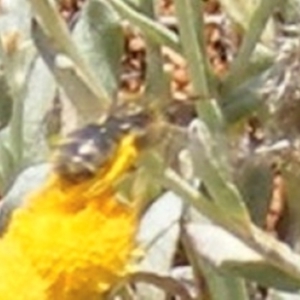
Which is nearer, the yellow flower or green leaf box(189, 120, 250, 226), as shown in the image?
the yellow flower

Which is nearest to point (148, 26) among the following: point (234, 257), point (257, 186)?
point (257, 186)

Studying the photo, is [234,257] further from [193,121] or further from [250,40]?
[250,40]

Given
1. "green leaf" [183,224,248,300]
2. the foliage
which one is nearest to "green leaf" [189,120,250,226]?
the foliage

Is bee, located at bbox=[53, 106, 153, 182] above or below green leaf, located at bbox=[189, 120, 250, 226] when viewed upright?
above

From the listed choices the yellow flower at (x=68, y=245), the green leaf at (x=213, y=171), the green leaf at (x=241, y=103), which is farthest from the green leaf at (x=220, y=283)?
the yellow flower at (x=68, y=245)

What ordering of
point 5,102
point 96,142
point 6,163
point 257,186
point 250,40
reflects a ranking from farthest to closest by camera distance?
point 5,102
point 6,163
point 257,186
point 250,40
point 96,142

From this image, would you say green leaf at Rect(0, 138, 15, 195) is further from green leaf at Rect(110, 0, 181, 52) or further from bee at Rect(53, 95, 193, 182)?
bee at Rect(53, 95, 193, 182)

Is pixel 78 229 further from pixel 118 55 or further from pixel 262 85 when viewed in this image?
pixel 118 55
